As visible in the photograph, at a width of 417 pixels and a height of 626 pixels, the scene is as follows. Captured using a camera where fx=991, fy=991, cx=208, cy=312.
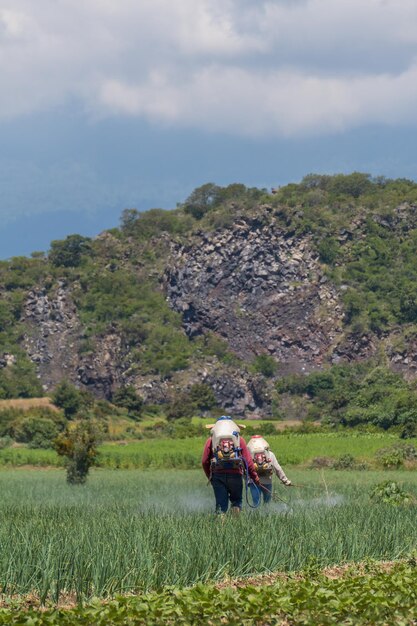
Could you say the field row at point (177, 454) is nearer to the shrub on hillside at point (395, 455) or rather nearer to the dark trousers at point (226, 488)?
the shrub on hillside at point (395, 455)

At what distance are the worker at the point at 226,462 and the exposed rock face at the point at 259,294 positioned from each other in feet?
363

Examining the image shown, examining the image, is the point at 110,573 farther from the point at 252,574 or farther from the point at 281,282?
the point at 281,282

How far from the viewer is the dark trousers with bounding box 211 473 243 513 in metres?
14.4

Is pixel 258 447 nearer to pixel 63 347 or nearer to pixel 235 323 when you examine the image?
pixel 63 347

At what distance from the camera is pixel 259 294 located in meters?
132

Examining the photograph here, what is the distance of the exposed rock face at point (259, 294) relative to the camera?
A: 418 feet

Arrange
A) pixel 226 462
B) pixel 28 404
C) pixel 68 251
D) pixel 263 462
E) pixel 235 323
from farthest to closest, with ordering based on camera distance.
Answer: pixel 68 251, pixel 235 323, pixel 28 404, pixel 263 462, pixel 226 462

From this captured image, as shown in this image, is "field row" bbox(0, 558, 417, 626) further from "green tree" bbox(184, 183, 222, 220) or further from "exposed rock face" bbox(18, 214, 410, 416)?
"green tree" bbox(184, 183, 222, 220)

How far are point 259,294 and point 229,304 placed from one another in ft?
13.9

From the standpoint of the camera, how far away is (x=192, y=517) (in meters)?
13.2

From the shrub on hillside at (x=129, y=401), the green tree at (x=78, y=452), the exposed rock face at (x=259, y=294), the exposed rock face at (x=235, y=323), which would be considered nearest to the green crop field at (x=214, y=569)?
the green tree at (x=78, y=452)

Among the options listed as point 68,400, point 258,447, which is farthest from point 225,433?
point 68,400

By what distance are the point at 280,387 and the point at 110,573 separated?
4402 inches

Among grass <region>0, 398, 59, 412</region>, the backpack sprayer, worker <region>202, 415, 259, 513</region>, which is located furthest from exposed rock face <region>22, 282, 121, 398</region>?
the backpack sprayer
